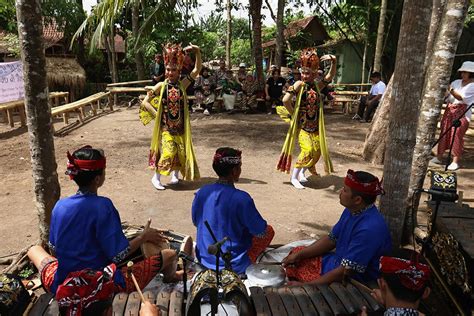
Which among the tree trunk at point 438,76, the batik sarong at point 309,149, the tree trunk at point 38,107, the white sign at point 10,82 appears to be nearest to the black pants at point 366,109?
the batik sarong at point 309,149

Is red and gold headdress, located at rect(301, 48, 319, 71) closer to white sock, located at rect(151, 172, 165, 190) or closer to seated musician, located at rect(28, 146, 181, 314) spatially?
white sock, located at rect(151, 172, 165, 190)

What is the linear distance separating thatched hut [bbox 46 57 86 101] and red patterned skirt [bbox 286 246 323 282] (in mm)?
15572

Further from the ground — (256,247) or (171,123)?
(171,123)

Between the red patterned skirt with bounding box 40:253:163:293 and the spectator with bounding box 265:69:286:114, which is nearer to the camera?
the red patterned skirt with bounding box 40:253:163:293

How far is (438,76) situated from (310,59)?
205 cm

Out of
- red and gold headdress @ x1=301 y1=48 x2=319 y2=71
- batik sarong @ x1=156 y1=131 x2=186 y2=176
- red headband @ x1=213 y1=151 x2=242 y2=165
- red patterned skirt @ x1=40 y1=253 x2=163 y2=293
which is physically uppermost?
red and gold headdress @ x1=301 y1=48 x2=319 y2=71

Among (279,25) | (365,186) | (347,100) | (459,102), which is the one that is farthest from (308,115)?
(279,25)

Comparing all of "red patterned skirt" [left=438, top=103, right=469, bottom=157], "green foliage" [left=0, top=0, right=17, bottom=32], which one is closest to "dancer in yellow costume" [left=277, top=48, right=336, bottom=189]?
"red patterned skirt" [left=438, top=103, right=469, bottom=157]

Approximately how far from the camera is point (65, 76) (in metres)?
16.7

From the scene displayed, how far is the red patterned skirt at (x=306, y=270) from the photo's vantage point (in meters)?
3.23

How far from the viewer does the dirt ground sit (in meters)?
5.09

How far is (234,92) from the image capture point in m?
13.6

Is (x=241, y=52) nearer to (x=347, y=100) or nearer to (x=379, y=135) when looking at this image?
(x=347, y=100)

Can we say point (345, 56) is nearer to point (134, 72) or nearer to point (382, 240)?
point (134, 72)
